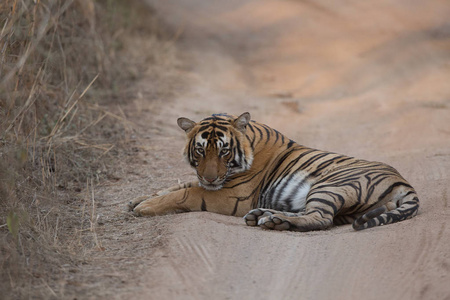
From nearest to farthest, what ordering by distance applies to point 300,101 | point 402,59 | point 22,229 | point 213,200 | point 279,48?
1. point 22,229
2. point 213,200
3. point 300,101
4. point 402,59
5. point 279,48

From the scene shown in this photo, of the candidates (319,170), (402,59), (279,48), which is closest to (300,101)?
(402,59)

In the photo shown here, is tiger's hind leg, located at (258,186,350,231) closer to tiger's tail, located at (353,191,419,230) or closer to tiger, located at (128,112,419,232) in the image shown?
tiger, located at (128,112,419,232)

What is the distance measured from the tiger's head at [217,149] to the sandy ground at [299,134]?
0.34 metres

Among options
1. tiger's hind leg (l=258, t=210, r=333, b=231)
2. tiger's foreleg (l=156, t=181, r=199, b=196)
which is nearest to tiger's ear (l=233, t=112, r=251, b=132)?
tiger's foreleg (l=156, t=181, r=199, b=196)

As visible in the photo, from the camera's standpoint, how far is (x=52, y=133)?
5.27m

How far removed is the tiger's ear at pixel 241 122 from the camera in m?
4.86

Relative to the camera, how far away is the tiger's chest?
4785mm

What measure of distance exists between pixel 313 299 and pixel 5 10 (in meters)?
3.12

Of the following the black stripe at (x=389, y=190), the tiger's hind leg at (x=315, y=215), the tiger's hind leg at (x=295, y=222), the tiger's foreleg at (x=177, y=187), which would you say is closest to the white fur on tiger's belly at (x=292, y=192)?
the tiger's hind leg at (x=315, y=215)

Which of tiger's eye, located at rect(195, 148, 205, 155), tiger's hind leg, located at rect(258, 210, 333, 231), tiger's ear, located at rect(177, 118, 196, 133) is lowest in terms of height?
tiger's hind leg, located at rect(258, 210, 333, 231)

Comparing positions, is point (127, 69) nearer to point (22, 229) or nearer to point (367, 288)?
point (22, 229)

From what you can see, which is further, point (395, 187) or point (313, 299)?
point (395, 187)

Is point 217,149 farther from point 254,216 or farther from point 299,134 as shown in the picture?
point 299,134

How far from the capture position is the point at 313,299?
10.3 ft
